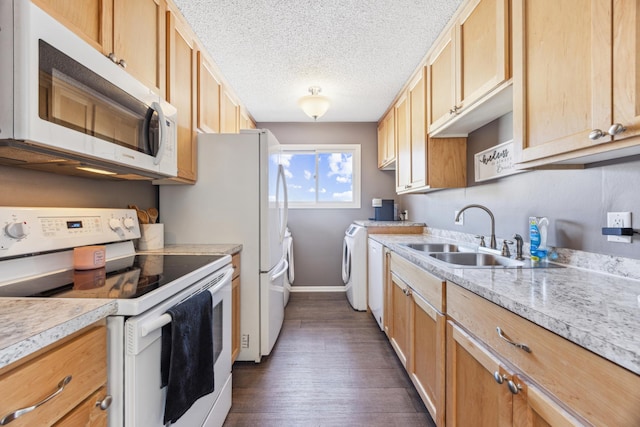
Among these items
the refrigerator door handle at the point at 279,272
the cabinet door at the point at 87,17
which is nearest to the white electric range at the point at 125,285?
the refrigerator door handle at the point at 279,272

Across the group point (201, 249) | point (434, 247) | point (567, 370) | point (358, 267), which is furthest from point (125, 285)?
point (358, 267)

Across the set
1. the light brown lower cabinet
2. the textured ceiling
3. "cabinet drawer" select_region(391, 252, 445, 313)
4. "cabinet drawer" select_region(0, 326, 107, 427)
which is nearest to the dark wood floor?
the light brown lower cabinet

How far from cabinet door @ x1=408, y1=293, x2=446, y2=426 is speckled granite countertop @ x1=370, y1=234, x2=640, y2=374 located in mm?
274

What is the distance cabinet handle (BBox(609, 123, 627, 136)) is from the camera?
0.80m

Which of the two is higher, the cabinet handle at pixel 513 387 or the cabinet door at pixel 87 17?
the cabinet door at pixel 87 17

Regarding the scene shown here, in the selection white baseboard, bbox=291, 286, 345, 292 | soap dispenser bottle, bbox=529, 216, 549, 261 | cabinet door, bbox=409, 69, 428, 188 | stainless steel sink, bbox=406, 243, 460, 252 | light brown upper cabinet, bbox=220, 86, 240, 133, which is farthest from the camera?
white baseboard, bbox=291, 286, 345, 292

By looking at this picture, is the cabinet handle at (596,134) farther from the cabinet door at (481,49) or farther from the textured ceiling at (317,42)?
the textured ceiling at (317,42)

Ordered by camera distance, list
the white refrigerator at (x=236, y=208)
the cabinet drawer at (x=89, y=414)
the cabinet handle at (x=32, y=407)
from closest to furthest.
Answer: the cabinet handle at (x=32, y=407), the cabinet drawer at (x=89, y=414), the white refrigerator at (x=236, y=208)

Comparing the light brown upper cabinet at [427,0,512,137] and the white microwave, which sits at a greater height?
the light brown upper cabinet at [427,0,512,137]

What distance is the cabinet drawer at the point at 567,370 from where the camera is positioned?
548mm

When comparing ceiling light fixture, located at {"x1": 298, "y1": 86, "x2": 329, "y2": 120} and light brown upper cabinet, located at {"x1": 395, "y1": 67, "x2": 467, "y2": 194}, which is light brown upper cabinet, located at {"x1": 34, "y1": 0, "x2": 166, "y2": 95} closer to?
ceiling light fixture, located at {"x1": 298, "y1": 86, "x2": 329, "y2": 120}

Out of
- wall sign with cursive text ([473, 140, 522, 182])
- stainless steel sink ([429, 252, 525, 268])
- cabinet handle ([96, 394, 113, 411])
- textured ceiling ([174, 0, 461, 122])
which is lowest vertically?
cabinet handle ([96, 394, 113, 411])

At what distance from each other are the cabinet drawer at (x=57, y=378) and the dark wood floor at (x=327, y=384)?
110 cm

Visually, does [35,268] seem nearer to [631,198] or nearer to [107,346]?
[107,346]
